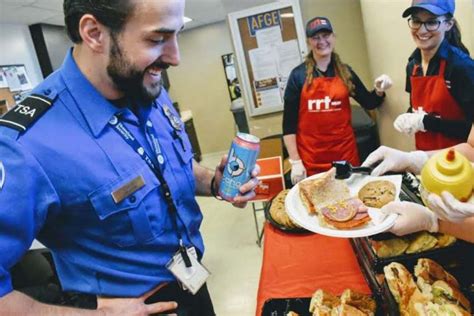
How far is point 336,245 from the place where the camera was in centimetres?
138

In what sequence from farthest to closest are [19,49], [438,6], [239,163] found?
[19,49] → [438,6] → [239,163]

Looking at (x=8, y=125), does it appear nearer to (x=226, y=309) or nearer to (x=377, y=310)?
(x=377, y=310)

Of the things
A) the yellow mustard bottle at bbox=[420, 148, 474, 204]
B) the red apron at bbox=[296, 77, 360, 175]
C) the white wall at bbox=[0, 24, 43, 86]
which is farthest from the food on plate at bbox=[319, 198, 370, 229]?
the white wall at bbox=[0, 24, 43, 86]

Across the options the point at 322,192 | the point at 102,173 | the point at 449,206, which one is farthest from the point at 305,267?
the point at 102,173

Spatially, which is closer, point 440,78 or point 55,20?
point 440,78

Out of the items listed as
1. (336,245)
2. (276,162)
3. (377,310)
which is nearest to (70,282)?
(377,310)

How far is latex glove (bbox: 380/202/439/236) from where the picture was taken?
932 mm

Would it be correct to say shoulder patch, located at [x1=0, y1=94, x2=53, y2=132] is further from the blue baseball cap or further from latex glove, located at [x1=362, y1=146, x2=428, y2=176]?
the blue baseball cap

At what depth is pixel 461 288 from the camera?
35.3 inches

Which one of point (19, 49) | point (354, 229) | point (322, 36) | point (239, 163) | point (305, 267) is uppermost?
point (19, 49)

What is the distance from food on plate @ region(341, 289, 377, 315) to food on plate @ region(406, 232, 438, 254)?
189mm

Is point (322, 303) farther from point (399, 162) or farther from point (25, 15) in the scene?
point (25, 15)

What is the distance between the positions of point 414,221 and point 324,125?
139 cm

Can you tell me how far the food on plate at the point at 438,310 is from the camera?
0.77m
